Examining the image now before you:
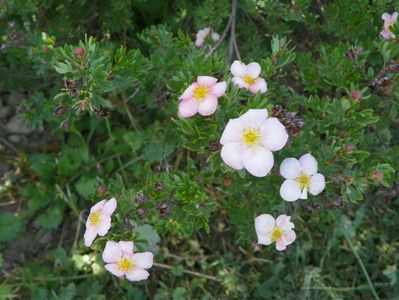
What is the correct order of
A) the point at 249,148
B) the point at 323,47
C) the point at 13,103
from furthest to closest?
the point at 13,103, the point at 323,47, the point at 249,148

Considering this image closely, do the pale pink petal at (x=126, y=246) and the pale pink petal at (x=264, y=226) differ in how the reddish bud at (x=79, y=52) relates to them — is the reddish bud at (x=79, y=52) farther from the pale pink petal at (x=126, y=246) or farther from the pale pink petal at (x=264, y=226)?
the pale pink petal at (x=264, y=226)

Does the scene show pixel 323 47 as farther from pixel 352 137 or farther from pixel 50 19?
pixel 50 19

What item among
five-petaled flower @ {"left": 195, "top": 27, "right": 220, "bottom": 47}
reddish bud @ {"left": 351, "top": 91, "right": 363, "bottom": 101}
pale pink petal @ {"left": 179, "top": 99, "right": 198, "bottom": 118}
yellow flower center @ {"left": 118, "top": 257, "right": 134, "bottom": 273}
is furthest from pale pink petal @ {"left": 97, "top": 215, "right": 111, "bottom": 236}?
five-petaled flower @ {"left": 195, "top": 27, "right": 220, "bottom": 47}

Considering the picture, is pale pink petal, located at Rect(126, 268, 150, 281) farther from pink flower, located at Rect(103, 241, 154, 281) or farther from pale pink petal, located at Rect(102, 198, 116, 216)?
pale pink petal, located at Rect(102, 198, 116, 216)

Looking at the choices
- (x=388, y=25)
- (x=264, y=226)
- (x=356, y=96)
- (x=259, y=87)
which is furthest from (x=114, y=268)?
(x=388, y=25)

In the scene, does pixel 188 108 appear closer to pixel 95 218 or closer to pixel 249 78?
pixel 249 78

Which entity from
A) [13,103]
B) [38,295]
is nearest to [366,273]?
[38,295]

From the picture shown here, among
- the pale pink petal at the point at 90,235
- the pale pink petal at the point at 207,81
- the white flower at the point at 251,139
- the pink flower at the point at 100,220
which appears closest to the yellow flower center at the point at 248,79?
the pale pink petal at the point at 207,81
